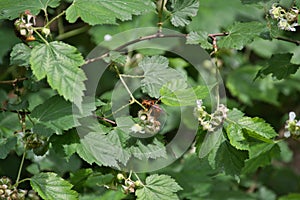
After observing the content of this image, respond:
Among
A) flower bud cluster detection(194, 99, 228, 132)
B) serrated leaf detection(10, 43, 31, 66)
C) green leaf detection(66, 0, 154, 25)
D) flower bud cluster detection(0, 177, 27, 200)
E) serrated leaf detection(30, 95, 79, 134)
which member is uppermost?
green leaf detection(66, 0, 154, 25)

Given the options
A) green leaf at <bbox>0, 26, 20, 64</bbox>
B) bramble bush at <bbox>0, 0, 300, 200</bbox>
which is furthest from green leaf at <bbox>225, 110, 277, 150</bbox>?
green leaf at <bbox>0, 26, 20, 64</bbox>

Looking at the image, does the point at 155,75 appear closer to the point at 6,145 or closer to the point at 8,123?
the point at 6,145

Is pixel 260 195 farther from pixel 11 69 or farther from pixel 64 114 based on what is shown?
pixel 64 114

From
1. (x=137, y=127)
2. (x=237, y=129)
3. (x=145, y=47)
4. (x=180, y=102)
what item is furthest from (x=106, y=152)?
(x=145, y=47)

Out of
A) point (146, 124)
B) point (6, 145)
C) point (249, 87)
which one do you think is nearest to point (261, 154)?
point (146, 124)

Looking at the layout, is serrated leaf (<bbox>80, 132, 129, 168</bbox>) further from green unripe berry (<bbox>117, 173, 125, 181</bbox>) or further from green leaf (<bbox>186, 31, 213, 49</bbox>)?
green leaf (<bbox>186, 31, 213, 49</bbox>)
